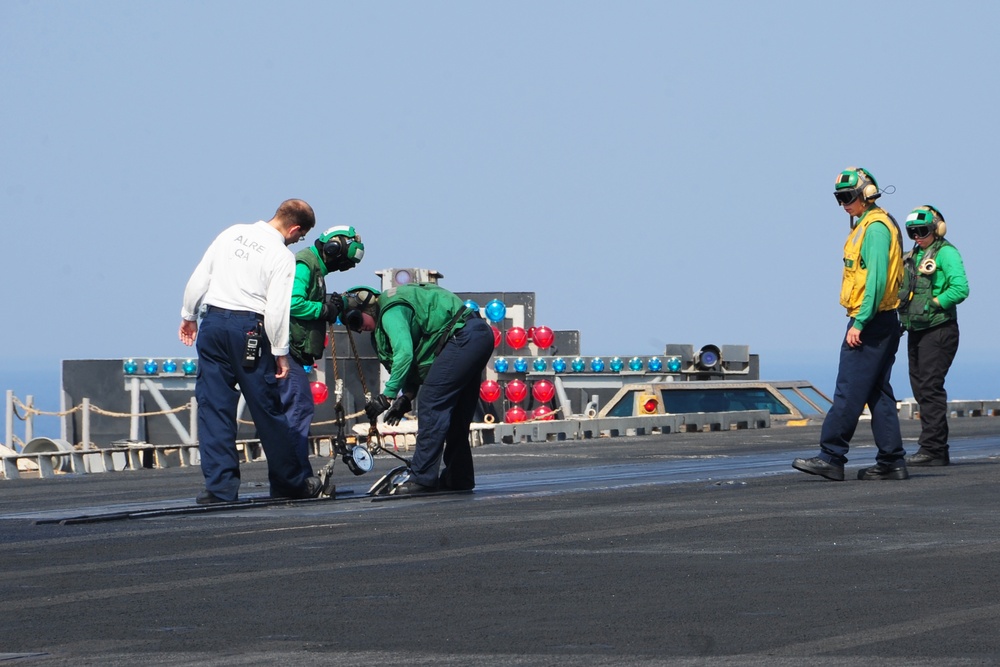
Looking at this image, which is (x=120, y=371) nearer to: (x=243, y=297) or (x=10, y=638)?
(x=243, y=297)

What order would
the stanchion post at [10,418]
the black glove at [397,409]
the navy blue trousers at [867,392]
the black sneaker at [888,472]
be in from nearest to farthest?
the black glove at [397,409]
the navy blue trousers at [867,392]
the black sneaker at [888,472]
the stanchion post at [10,418]

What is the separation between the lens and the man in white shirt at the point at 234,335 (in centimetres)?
1112

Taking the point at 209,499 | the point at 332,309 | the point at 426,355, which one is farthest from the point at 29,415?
the point at 209,499

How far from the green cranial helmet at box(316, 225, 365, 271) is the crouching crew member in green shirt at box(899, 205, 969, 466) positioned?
5.01 m

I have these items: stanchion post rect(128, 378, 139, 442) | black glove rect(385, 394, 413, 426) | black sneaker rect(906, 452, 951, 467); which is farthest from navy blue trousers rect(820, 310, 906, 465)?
stanchion post rect(128, 378, 139, 442)

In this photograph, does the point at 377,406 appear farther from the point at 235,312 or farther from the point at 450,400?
the point at 235,312

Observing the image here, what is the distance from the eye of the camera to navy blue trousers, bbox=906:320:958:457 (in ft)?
48.0

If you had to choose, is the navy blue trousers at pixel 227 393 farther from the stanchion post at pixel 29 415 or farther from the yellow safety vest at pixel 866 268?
the stanchion post at pixel 29 415

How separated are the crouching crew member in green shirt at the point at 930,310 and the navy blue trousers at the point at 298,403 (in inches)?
205

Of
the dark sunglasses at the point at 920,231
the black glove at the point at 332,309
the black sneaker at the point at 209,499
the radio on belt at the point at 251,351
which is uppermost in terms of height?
the dark sunglasses at the point at 920,231

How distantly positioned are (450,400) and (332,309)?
1.03 m

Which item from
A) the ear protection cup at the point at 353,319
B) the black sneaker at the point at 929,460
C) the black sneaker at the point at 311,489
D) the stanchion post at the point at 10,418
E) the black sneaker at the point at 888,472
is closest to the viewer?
the black sneaker at the point at 311,489

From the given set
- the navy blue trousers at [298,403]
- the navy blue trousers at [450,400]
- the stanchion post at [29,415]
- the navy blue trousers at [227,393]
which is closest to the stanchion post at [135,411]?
the stanchion post at [29,415]

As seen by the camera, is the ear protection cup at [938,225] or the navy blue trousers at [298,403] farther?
the ear protection cup at [938,225]
